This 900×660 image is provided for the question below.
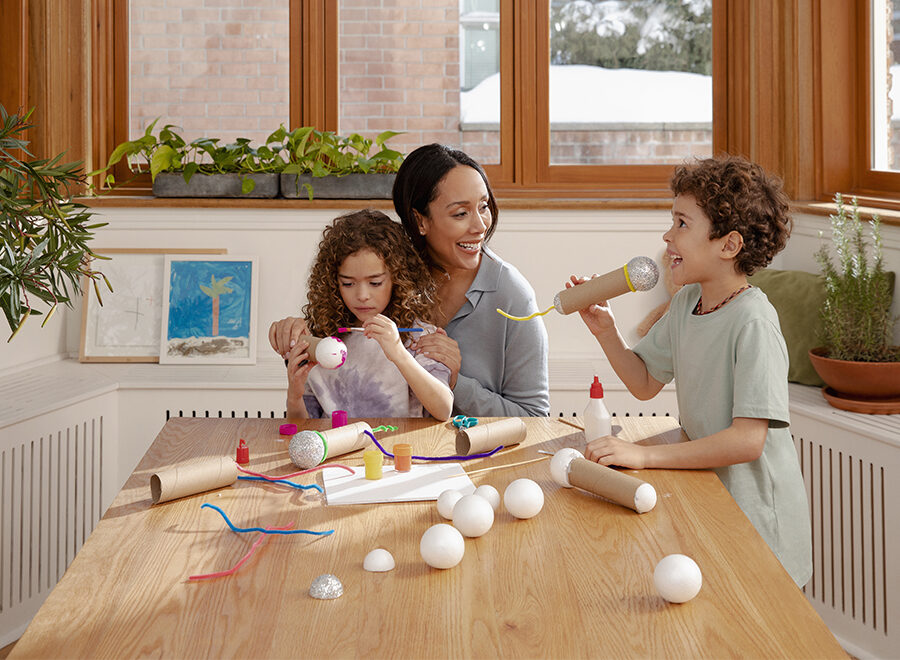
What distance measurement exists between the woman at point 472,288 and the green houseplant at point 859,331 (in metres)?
0.77

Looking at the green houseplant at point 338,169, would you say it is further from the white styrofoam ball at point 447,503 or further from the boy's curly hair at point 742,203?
the white styrofoam ball at point 447,503

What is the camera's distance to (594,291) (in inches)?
66.3

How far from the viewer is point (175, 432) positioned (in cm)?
178

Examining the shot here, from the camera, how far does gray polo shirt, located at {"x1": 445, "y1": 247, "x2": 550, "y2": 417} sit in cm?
217

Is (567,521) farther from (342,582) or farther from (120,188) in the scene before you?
(120,188)

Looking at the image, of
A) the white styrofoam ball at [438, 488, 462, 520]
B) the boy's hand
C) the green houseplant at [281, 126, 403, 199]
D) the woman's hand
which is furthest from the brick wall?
the white styrofoam ball at [438, 488, 462, 520]

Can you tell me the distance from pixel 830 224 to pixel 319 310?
1.61 metres

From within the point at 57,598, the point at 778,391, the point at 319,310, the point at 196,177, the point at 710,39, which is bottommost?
the point at 57,598

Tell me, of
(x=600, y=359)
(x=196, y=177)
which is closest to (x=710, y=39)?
(x=600, y=359)

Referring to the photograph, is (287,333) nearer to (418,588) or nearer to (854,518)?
(418,588)

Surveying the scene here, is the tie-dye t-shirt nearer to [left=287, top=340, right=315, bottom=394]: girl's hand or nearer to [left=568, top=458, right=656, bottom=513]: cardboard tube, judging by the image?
[left=287, top=340, right=315, bottom=394]: girl's hand

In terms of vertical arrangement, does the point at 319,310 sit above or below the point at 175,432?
above

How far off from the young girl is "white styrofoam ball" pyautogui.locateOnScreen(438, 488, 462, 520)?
0.60 meters

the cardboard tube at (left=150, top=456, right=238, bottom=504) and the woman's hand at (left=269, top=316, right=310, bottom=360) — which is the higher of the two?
the woman's hand at (left=269, top=316, right=310, bottom=360)
